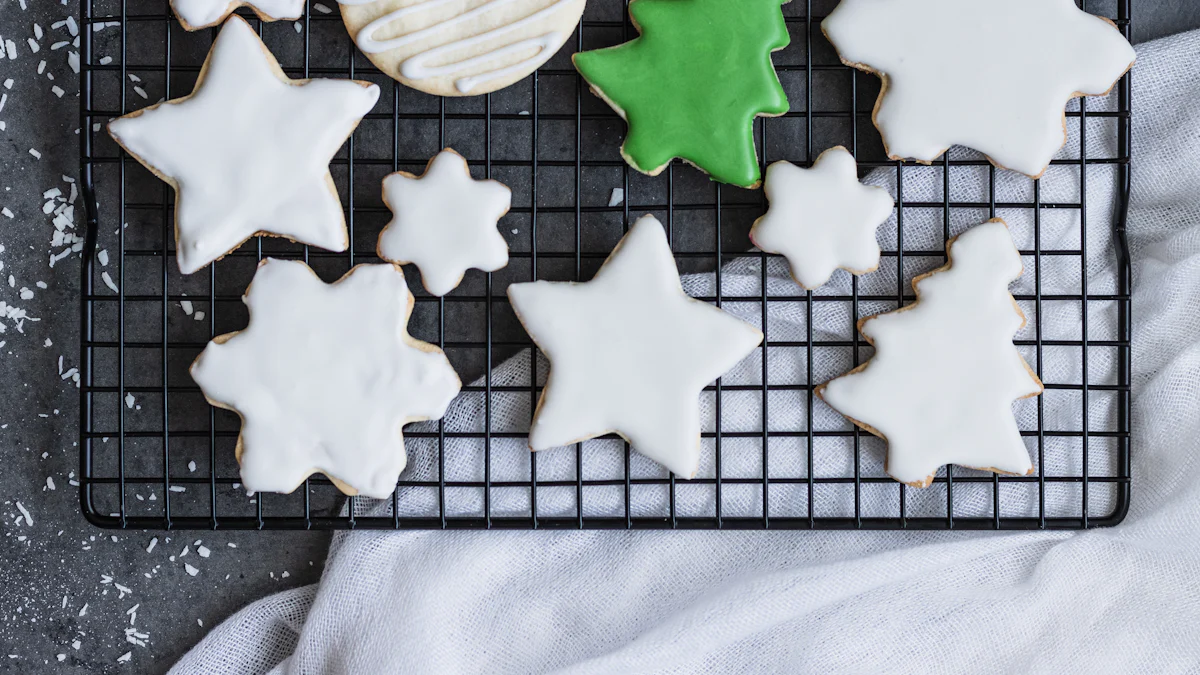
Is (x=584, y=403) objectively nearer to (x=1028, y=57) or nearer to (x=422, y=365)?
(x=422, y=365)

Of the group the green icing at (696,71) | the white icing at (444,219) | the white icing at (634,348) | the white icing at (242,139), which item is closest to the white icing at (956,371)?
the white icing at (634,348)

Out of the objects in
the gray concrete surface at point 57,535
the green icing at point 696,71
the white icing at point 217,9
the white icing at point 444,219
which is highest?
the white icing at point 217,9

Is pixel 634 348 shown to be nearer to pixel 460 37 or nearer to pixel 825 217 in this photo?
pixel 825 217

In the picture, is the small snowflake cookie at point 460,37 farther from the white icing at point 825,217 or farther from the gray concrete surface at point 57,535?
the gray concrete surface at point 57,535

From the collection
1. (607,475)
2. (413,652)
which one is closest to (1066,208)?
(607,475)

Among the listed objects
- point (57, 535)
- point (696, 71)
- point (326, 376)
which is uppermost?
point (696, 71)

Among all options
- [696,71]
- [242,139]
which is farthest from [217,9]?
[696,71]
